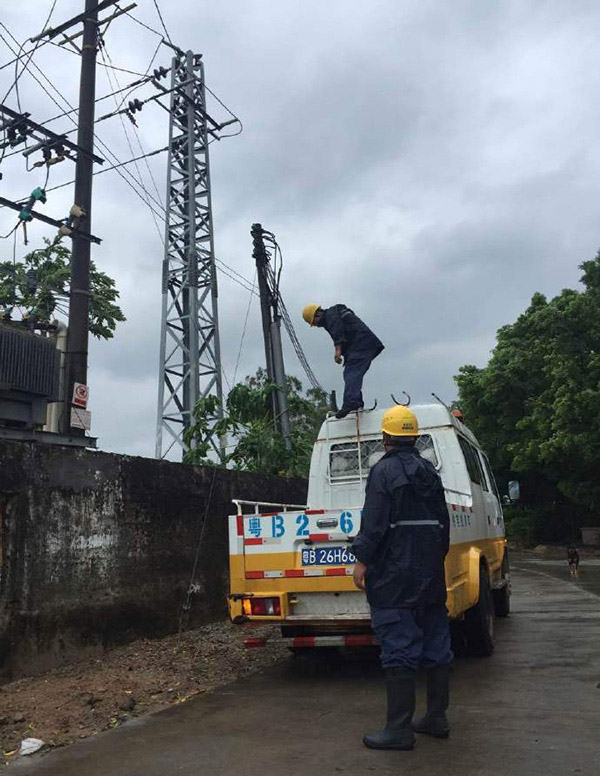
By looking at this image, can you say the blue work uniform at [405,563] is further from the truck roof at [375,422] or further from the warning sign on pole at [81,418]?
the warning sign on pole at [81,418]

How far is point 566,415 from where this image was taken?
2667 cm

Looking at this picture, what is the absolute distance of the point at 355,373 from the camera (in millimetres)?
7793

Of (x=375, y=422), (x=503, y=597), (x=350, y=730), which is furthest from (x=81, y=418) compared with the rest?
(x=503, y=597)

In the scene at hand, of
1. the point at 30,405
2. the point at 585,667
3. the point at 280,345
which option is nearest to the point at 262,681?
the point at 585,667

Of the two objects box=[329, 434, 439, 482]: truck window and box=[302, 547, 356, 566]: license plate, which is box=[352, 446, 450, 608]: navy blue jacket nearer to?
box=[302, 547, 356, 566]: license plate

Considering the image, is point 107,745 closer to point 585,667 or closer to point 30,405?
point 585,667

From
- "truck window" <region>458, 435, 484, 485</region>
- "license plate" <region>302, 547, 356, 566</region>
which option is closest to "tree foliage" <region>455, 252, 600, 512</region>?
"truck window" <region>458, 435, 484, 485</region>

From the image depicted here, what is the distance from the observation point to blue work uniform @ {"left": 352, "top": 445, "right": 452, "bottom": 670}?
426 cm

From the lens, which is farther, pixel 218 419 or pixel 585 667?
pixel 218 419

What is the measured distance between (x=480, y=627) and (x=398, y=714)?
2945mm

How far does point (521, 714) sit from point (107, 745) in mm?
2650

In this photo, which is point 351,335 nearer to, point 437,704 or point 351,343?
point 351,343

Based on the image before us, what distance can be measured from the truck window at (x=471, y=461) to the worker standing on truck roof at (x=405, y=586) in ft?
11.1

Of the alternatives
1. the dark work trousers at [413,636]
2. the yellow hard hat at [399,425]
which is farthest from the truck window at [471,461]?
the dark work trousers at [413,636]
